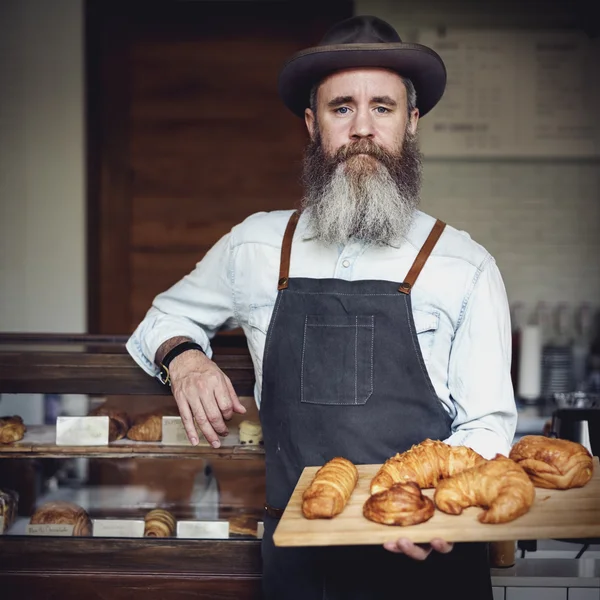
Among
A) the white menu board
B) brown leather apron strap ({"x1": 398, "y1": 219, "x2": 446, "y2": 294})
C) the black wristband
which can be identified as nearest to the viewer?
brown leather apron strap ({"x1": 398, "y1": 219, "x2": 446, "y2": 294})

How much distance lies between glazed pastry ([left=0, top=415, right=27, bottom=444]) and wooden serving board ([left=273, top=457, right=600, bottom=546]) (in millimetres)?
1003

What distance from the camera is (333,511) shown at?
4.60ft

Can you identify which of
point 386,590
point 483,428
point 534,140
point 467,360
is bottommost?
point 386,590

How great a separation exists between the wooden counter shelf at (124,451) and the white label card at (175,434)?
14 millimetres

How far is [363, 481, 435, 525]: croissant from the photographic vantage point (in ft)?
4.52

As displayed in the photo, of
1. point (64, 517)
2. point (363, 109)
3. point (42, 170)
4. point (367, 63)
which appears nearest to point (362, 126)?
point (363, 109)

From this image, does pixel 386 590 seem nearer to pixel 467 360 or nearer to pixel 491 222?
pixel 467 360

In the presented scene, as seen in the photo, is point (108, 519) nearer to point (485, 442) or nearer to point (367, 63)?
point (485, 442)

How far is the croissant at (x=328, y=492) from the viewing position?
1396mm

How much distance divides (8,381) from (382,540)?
4.03 ft

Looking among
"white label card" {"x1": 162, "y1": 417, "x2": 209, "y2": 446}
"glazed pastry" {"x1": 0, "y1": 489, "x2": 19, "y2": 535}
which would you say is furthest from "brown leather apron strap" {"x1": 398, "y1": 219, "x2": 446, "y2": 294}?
"glazed pastry" {"x1": 0, "y1": 489, "x2": 19, "y2": 535}

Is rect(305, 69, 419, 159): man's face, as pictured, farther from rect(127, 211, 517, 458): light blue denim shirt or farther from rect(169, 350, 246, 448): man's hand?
rect(169, 350, 246, 448): man's hand

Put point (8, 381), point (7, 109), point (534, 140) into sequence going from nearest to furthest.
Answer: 1. point (8, 381)
2. point (7, 109)
3. point (534, 140)

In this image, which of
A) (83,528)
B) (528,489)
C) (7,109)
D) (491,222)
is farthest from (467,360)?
(7,109)
